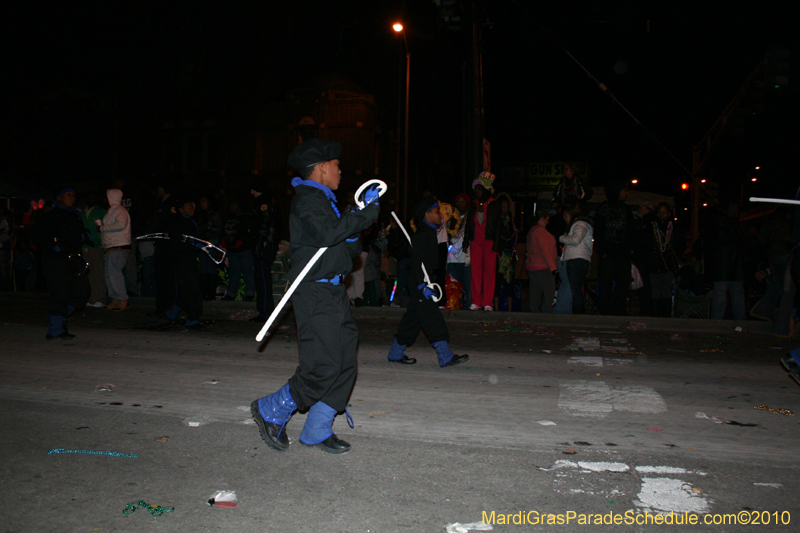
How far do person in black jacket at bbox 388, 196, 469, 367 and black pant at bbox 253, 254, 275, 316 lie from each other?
3497mm

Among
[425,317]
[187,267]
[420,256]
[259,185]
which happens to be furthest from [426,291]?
[187,267]

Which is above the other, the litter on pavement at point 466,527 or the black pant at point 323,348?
the black pant at point 323,348

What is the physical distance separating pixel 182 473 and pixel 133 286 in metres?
10.9

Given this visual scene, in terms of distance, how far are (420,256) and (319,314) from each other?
292 centimetres

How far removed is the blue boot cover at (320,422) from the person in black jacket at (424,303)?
106 inches

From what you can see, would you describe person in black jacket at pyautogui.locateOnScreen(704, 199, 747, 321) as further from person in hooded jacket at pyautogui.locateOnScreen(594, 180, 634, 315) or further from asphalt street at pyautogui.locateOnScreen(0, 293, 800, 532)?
asphalt street at pyautogui.locateOnScreen(0, 293, 800, 532)

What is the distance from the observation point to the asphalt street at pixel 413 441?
3.14 meters

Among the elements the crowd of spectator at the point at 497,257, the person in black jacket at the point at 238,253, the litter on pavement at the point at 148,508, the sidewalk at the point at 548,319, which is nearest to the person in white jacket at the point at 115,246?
the crowd of spectator at the point at 497,257

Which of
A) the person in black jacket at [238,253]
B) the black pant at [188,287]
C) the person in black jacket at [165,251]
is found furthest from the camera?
the person in black jacket at [238,253]

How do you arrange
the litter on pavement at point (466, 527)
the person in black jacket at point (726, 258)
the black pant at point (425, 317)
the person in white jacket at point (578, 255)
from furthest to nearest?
the person in white jacket at point (578, 255) < the person in black jacket at point (726, 258) < the black pant at point (425, 317) < the litter on pavement at point (466, 527)

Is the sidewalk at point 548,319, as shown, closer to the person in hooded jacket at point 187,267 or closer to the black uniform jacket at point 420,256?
the person in hooded jacket at point 187,267

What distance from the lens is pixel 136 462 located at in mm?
3785

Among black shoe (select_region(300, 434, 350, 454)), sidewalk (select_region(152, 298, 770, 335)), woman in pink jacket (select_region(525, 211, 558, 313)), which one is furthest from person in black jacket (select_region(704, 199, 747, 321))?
black shoe (select_region(300, 434, 350, 454))

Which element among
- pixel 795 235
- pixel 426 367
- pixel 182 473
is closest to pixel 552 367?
pixel 426 367
